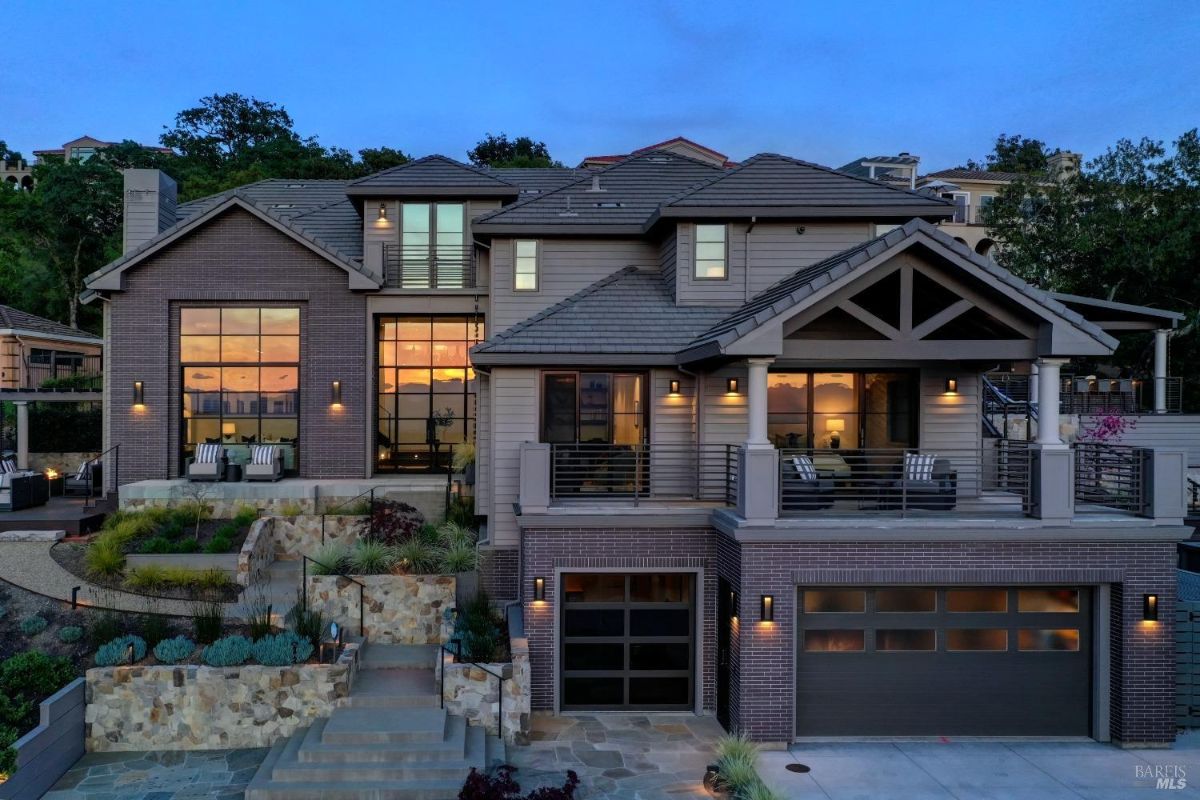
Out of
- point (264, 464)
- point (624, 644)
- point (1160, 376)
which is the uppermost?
point (1160, 376)

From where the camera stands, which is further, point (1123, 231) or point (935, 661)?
point (1123, 231)

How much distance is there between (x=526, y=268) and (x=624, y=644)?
263 inches

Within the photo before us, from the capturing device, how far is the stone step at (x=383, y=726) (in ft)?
32.5

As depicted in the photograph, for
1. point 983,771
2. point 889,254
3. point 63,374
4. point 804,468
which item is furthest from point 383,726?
point 63,374

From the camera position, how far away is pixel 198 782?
9.52 meters

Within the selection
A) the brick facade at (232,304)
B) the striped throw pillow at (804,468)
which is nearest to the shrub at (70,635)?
the brick facade at (232,304)

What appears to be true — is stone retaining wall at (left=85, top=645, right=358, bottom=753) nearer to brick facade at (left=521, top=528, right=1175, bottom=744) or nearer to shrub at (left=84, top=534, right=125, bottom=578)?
shrub at (left=84, top=534, right=125, bottom=578)

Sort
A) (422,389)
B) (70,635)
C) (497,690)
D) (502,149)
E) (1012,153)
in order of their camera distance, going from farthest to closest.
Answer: (1012,153) → (502,149) → (422,389) → (70,635) → (497,690)

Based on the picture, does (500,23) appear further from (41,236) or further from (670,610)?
(670,610)

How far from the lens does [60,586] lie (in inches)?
514

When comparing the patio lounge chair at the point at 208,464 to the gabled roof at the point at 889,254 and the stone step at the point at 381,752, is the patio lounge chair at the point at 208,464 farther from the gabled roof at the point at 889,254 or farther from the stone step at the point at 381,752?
the gabled roof at the point at 889,254

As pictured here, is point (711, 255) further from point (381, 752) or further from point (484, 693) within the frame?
point (381, 752)

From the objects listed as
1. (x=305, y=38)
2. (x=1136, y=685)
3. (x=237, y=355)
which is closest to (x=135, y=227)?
(x=237, y=355)

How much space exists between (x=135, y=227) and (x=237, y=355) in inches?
163
